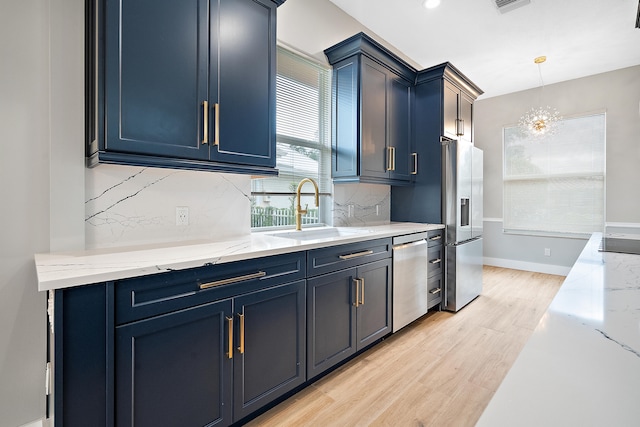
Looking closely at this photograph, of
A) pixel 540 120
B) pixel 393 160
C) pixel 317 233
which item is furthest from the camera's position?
pixel 540 120

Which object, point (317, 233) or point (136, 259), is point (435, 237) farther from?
point (136, 259)

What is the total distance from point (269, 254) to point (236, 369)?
58 centimetres

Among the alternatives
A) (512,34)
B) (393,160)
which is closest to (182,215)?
(393,160)

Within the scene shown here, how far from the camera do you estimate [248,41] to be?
6.29ft

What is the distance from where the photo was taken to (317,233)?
2.81 meters

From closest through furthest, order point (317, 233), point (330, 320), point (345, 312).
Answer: point (330, 320) → point (345, 312) → point (317, 233)

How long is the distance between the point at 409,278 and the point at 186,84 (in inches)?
91.0

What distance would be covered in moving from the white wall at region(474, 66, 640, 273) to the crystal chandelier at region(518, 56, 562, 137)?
0.32 feet

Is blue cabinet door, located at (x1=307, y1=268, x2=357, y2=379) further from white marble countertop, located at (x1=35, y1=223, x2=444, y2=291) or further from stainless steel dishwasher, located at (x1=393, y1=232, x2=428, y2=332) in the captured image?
stainless steel dishwasher, located at (x1=393, y1=232, x2=428, y2=332)

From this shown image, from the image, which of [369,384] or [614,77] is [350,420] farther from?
[614,77]

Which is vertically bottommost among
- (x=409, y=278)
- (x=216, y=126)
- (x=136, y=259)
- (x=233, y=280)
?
(x=409, y=278)

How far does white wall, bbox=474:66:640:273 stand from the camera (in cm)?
436

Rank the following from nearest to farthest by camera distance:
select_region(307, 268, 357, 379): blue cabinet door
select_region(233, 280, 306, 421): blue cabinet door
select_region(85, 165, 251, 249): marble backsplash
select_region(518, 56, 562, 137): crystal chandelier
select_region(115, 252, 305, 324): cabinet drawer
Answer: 1. select_region(115, 252, 305, 324): cabinet drawer
2. select_region(233, 280, 306, 421): blue cabinet door
3. select_region(85, 165, 251, 249): marble backsplash
4. select_region(307, 268, 357, 379): blue cabinet door
5. select_region(518, 56, 562, 137): crystal chandelier

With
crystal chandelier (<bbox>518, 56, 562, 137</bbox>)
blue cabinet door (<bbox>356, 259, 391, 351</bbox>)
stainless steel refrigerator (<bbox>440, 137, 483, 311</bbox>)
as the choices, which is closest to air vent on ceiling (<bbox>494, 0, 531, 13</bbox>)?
stainless steel refrigerator (<bbox>440, 137, 483, 311</bbox>)
